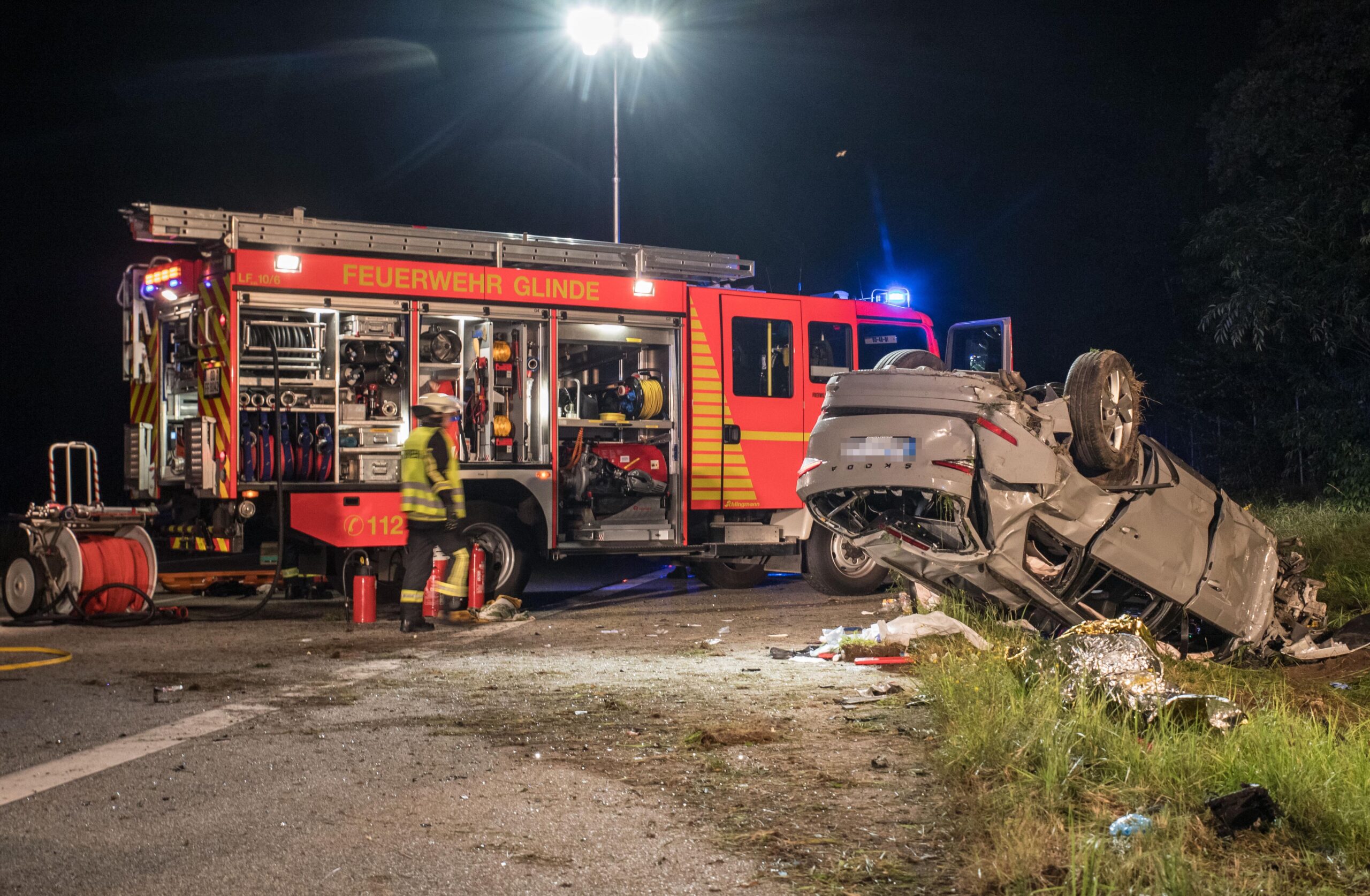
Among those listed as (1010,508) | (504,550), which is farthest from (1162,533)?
(504,550)

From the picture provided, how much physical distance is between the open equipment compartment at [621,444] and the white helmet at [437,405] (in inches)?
64.9

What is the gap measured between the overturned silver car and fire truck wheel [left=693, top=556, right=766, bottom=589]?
5870 millimetres

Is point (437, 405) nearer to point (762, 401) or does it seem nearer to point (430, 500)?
point (430, 500)

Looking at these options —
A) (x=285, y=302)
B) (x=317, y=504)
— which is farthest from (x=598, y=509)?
(x=285, y=302)

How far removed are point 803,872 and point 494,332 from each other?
8.29 metres

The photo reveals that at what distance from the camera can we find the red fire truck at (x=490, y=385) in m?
10.3

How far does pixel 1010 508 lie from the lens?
6.60 m

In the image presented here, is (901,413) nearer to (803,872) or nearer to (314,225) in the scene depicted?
(803,872)

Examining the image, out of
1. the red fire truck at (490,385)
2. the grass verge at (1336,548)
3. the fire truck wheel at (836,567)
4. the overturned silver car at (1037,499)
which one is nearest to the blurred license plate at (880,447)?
the overturned silver car at (1037,499)

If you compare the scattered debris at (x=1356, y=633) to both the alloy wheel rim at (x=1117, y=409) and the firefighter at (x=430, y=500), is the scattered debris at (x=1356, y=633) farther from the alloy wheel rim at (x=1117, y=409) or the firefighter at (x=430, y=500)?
the firefighter at (x=430, y=500)

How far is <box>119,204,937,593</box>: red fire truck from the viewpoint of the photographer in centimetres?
1032

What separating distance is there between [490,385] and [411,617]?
251 cm

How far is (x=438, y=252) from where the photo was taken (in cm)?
1102

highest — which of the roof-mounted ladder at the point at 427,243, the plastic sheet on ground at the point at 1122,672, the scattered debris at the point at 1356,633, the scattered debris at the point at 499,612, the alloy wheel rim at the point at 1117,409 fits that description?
the roof-mounted ladder at the point at 427,243
